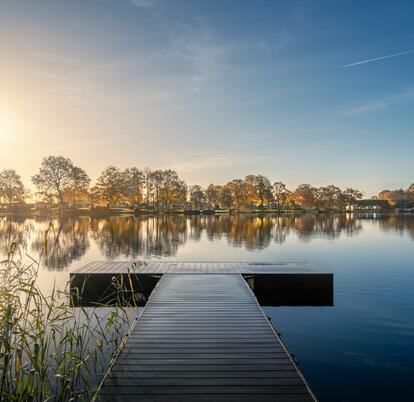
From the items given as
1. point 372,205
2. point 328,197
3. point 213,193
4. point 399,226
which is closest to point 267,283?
point 399,226

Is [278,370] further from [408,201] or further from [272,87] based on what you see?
[408,201]

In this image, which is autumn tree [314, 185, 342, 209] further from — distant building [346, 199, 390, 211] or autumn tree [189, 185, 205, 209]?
autumn tree [189, 185, 205, 209]

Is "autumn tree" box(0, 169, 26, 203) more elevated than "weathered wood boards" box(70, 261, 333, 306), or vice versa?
"autumn tree" box(0, 169, 26, 203)

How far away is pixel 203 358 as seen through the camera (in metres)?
5.73

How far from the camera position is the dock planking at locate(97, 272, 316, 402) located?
468cm

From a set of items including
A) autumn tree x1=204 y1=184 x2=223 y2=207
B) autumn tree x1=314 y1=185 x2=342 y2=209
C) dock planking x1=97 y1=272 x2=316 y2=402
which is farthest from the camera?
autumn tree x1=314 y1=185 x2=342 y2=209

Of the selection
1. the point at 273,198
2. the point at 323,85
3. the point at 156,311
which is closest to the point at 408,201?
the point at 273,198

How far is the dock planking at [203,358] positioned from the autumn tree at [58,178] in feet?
280

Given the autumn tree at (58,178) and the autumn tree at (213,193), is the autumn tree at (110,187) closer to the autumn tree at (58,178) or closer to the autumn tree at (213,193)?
the autumn tree at (58,178)

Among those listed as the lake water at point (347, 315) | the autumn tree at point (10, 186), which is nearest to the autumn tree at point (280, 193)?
the autumn tree at point (10, 186)

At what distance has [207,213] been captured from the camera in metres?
117

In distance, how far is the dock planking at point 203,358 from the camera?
4.68 metres

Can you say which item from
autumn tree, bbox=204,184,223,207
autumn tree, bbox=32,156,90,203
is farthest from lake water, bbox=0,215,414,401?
autumn tree, bbox=204,184,223,207

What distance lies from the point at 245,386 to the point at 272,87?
3871 cm
